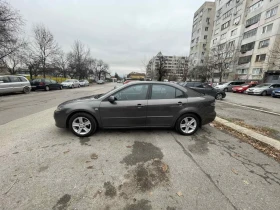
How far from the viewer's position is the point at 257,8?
3250 centimetres

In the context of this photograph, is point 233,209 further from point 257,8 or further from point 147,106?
point 257,8

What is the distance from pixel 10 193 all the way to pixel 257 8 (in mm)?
48369

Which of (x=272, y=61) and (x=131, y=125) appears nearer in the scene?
(x=131, y=125)

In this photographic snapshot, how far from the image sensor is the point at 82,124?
12.7 feet

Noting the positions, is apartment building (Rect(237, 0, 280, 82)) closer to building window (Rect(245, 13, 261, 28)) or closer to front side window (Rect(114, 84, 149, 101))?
building window (Rect(245, 13, 261, 28))

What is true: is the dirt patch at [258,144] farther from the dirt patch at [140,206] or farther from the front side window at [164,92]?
the dirt patch at [140,206]

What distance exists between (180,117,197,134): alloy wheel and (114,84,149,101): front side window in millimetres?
1397

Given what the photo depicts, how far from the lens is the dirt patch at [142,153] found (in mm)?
2891

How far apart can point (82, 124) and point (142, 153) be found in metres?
1.89

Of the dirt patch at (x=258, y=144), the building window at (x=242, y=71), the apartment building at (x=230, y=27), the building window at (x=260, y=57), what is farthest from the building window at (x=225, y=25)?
the dirt patch at (x=258, y=144)

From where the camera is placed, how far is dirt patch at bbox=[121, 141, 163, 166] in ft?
9.48

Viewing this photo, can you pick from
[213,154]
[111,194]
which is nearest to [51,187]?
[111,194]

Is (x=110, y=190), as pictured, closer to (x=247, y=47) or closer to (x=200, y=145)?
(x=200, y=145)

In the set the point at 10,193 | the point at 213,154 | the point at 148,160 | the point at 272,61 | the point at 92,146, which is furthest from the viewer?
the point at 272,61
